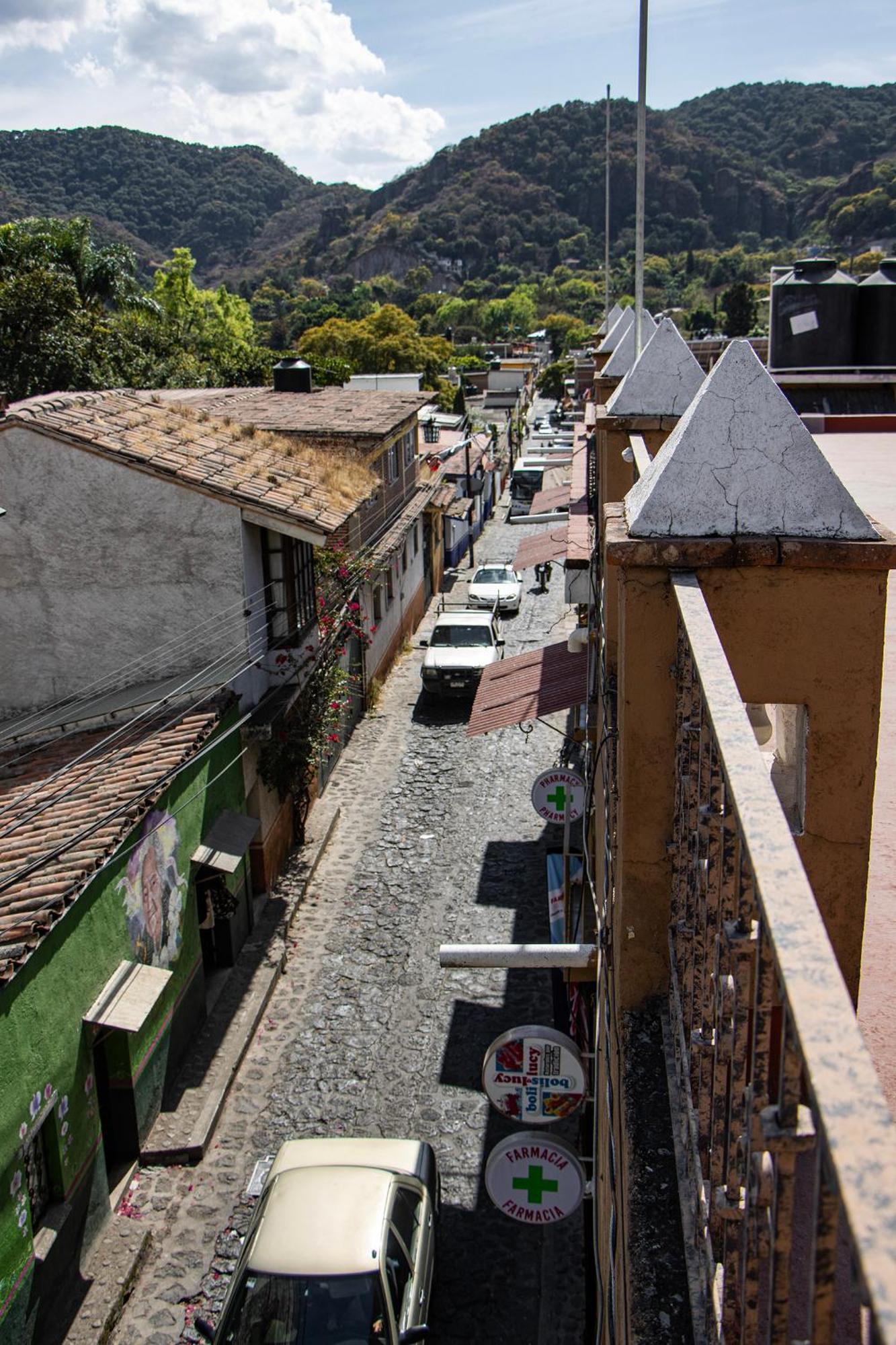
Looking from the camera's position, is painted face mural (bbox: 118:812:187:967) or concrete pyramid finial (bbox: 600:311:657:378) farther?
concrete pyramid finial (bbox: 600:311:657:378)

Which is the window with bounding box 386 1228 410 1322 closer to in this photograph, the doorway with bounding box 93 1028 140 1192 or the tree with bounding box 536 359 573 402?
the doorway with bounding box 93 1028 140 1192

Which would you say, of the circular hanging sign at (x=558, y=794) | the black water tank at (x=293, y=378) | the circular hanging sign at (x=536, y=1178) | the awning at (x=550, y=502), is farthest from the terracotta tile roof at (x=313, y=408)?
the circular hanging sign at (x=536, y=1178)

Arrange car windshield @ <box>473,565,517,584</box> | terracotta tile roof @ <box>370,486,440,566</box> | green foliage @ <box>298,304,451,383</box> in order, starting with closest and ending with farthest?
terracotta tile roof @ <box>370,486,440,566</box> → car windshield @ <box>473,565,517,584</box> → green foliage @ <box>298,304,451,383</box>

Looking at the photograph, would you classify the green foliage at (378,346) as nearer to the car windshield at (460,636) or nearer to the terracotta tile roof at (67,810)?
the car windshield at (460,636)

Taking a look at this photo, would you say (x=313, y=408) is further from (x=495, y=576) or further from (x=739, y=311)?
(x=739, y=311)

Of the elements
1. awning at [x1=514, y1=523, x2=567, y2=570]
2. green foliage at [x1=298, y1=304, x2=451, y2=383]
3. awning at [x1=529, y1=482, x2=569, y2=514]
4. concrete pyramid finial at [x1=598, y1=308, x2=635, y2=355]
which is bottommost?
awning at [x1=514, y1=523, x2=567, y2=570]

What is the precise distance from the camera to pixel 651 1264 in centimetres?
300

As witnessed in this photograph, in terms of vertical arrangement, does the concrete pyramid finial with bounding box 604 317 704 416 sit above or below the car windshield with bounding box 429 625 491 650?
above

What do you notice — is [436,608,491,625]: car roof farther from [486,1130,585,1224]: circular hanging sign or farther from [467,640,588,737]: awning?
[486,1130,585,1224]: circular hanging sign

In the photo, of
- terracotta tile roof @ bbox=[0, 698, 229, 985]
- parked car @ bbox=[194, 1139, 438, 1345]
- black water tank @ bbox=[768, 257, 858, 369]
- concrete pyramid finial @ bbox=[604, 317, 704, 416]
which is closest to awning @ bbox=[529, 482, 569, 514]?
black water tank @ bbox=[768, 257, 858, 369]

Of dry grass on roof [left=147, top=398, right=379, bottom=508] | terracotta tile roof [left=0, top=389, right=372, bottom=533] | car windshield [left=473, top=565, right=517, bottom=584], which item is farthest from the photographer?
car windshield [left=473, top=565, right=517, bottom=584]

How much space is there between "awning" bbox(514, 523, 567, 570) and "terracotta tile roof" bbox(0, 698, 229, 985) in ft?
13.8

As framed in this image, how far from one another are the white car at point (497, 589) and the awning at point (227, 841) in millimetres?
17046

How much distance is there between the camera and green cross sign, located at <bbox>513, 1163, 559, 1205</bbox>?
7.38 meters
